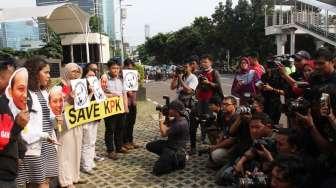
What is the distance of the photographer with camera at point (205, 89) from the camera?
22.7 feet

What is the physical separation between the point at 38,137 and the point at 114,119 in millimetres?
3004

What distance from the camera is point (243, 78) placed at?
6977 mm

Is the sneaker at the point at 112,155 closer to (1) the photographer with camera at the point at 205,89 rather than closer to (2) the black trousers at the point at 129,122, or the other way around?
(2) the black trousers at the point at 129,122

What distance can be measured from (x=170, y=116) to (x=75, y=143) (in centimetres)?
150

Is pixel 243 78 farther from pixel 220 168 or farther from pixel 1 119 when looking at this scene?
pixel 1 119

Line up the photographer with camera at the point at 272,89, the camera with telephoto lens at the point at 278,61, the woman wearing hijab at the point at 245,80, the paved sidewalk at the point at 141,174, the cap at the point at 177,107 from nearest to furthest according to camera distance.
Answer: the paved sidewalk at the point at 141,174 → the camera with telephoto lens at the point at 278,61 → the cap at the point at 177,107 → the photographer with camera at the point at 272,89 → the woman wearing hijab at the point at 245,80

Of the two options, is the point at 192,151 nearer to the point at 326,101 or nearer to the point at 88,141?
the point at 88,141

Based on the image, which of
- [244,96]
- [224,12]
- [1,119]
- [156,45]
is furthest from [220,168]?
[156,45]

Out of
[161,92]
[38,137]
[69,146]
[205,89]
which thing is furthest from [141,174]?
[161,92]

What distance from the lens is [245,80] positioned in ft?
22.8

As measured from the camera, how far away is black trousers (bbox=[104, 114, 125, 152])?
6.80 meters

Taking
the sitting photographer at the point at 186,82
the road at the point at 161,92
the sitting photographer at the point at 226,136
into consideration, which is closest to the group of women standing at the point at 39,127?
the sitting photographer at the point at 226,136

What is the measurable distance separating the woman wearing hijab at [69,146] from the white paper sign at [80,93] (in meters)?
0.06

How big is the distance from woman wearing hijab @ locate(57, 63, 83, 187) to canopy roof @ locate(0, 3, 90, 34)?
69.6 feet
